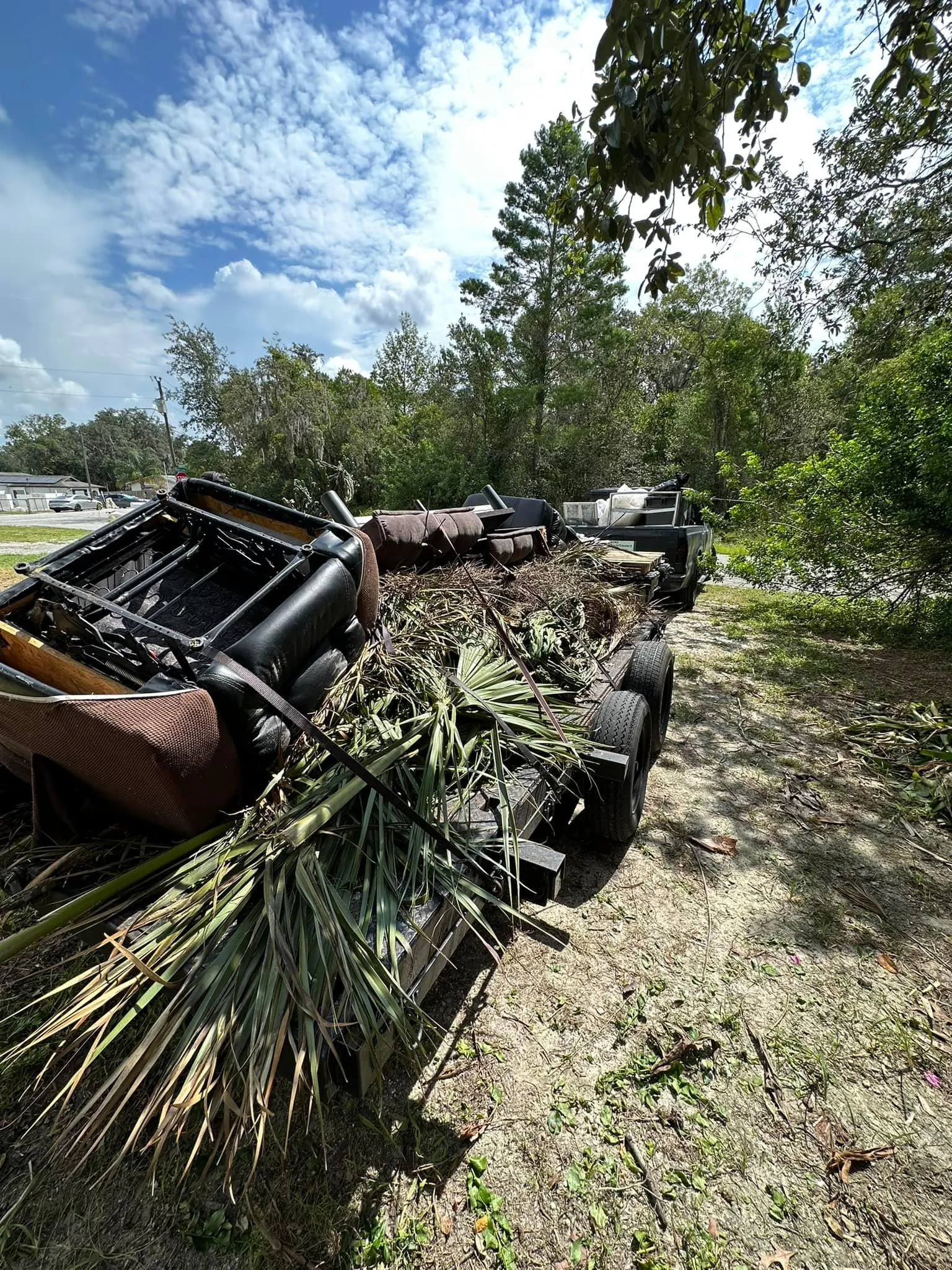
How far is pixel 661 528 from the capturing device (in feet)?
25.6

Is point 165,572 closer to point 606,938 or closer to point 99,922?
point 99,922

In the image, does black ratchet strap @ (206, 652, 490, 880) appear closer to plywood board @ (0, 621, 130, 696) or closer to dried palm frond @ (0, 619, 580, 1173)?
dried palm frond @ (0, 619, 580, 1173)

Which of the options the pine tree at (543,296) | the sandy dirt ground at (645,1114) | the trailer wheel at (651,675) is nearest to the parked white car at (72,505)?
the pine tree at (543,296)

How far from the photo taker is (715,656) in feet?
20.4

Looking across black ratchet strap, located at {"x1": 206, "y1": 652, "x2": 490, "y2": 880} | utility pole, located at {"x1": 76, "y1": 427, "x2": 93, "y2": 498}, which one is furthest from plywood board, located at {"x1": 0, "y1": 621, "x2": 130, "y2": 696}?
utility pole, located at {"x1": 76, "y1": 427, "x2": 93, "y2": 498}

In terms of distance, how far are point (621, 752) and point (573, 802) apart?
15.7 inches

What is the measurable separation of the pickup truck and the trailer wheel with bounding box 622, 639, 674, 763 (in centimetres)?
375

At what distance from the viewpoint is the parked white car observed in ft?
148

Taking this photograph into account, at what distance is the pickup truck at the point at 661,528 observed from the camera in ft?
25.0

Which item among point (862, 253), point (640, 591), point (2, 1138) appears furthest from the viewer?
point (862, 253)

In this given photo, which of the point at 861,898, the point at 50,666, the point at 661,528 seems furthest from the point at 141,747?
the point at 661,528

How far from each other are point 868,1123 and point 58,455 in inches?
4446

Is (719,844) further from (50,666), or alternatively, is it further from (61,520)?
(61,520)

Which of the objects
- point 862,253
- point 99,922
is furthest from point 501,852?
point 862,253
